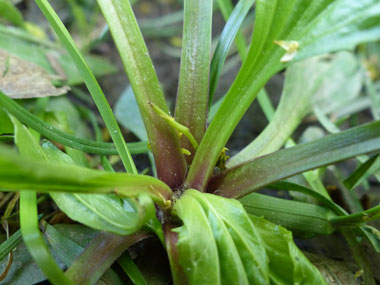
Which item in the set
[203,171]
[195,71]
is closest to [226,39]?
[195,71]

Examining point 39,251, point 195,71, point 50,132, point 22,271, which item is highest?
point 195,71

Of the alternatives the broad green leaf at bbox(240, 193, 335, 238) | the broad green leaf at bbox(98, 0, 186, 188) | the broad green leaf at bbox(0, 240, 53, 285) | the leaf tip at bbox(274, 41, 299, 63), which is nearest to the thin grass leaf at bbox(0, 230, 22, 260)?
the broad green leaf at bbox(0, 240, 53, 285)

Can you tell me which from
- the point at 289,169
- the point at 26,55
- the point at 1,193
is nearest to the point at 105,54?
the point at 26,55

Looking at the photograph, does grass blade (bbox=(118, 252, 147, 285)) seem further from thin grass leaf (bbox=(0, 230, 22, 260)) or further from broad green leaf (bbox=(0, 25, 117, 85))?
broad green leaf (bbox=(0, 25, 117, 85))

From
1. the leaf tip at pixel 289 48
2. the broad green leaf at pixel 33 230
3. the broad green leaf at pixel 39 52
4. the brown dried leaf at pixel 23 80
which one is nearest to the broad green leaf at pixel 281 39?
the leaf tip at pixel 289 48

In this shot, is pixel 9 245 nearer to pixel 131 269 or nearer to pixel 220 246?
pixel 131 269

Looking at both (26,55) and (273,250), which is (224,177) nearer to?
(273,250)
